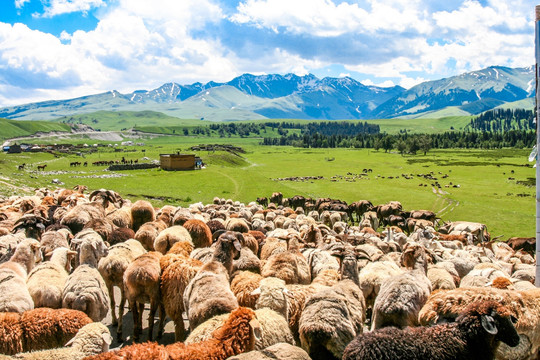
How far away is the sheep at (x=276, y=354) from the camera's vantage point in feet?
19.0

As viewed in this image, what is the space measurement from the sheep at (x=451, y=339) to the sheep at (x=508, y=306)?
109 centimetres

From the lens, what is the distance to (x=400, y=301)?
7.81m

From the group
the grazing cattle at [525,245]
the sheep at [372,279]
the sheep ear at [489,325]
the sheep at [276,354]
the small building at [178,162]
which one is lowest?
the grazing cattle at [525,245]

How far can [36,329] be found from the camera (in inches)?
Answer: 271

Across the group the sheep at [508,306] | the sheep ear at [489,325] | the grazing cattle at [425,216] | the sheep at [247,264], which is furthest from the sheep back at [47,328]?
the grazing cattle at [425,216]

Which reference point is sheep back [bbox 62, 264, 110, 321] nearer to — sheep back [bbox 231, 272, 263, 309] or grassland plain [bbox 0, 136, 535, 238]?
sheep back [bbox 231, 272, 263, 309]

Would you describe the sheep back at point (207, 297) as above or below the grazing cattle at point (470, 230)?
above

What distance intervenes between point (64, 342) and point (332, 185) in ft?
194

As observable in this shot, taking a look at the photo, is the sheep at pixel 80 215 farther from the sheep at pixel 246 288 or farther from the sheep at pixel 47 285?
the sheep at pixel 246 288

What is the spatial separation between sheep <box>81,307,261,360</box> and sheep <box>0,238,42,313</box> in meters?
3.58

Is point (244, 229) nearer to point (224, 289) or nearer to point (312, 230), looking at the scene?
point (312, 230)

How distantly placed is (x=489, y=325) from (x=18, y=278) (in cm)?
986

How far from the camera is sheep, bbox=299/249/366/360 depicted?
268 inches

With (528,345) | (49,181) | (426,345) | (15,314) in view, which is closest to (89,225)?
(15,314)
